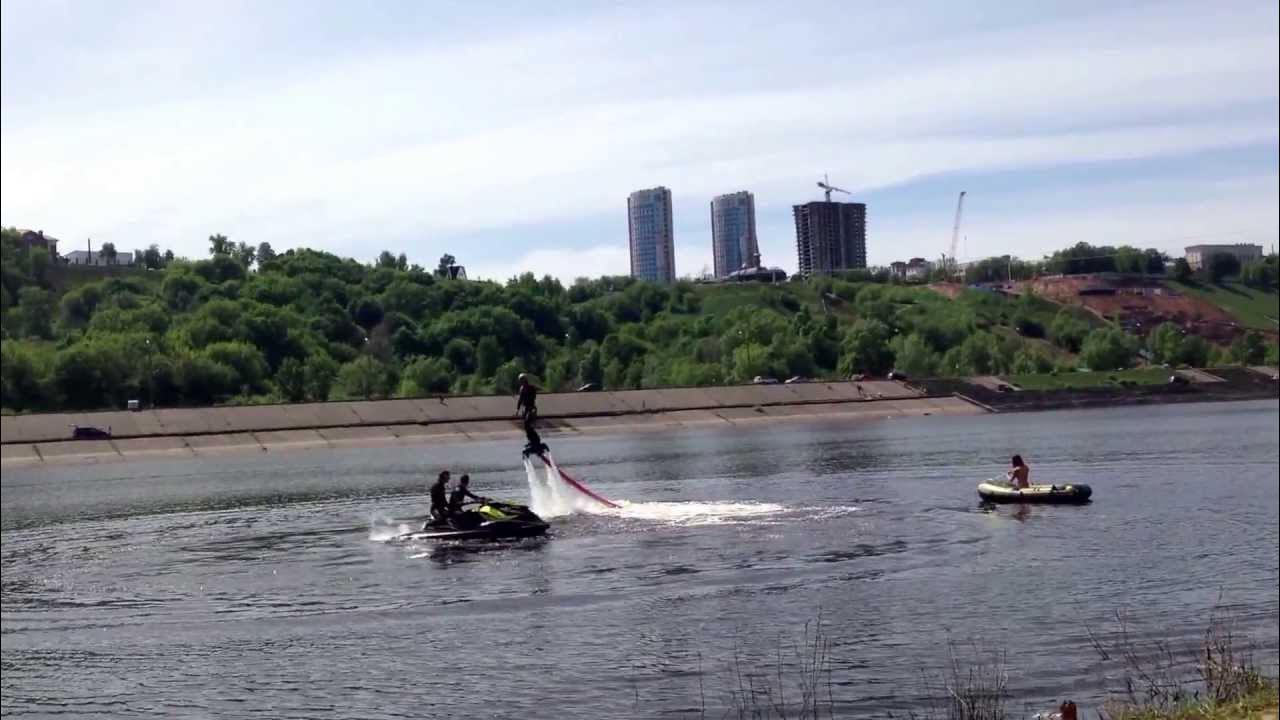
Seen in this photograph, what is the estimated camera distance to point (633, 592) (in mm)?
36250

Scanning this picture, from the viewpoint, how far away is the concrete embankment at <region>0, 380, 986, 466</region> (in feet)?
343

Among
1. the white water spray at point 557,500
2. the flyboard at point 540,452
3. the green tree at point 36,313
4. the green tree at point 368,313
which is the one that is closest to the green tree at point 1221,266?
the green tree at point 368,313

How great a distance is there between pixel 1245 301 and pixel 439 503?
11681 cm

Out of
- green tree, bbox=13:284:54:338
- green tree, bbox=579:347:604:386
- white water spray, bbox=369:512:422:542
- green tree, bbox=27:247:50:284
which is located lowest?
white water spray, bbox=369:512:422:542

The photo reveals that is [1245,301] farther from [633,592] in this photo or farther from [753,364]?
[633,592]

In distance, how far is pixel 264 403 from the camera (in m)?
124

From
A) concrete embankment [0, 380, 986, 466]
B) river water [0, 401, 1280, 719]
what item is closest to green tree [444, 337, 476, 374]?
concrete embankment [0, 380, 986, 466]

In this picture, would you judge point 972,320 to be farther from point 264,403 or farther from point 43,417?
point 43,417

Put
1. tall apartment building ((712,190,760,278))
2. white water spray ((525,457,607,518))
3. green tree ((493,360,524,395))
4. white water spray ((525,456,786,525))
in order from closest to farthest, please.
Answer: white water spray ((525,456,786,525)) → white water spray ((525,457,607,518)) → tall apartment building ((712,190,760,278)) → green tree ((493,360,524,395))

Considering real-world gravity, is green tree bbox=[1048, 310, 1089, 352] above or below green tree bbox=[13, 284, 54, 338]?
below

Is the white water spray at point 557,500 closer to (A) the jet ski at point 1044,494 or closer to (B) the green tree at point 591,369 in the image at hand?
(A) the jet ski at point 1044,494

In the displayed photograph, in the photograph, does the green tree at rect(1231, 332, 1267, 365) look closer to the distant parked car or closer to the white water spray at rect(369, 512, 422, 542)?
the distant parked car

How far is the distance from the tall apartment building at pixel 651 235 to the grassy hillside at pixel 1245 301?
162ft

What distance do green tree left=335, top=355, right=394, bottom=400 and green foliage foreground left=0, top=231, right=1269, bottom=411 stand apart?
0.16 meters
